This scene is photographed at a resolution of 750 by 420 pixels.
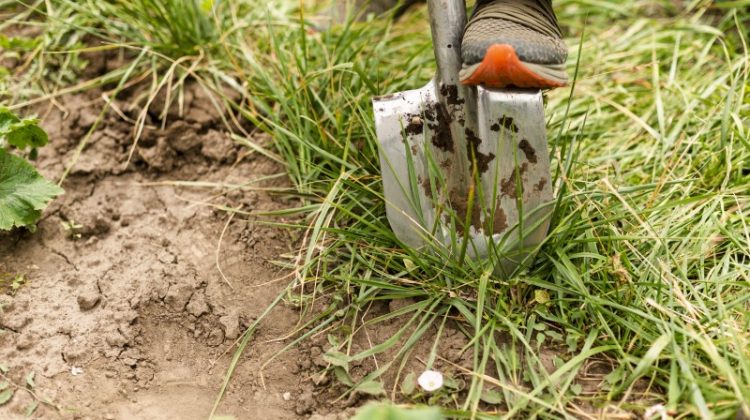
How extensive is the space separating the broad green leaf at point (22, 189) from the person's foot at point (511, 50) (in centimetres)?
112

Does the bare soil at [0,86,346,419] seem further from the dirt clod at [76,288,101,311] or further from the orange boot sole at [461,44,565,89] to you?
the orange boot sole at [461,44,565,89]

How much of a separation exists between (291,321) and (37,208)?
728 millimetres

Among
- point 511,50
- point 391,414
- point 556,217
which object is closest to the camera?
point 391,414

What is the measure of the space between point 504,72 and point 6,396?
1.28 meters

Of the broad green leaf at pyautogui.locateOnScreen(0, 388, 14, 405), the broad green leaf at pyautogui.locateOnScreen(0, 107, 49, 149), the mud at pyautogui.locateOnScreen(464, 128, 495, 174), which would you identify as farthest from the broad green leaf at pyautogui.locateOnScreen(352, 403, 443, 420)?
the broad green leaf at pyautogui.locateOnScreen(0, 107, 49, 149)

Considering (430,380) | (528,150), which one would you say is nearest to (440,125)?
(528,150)

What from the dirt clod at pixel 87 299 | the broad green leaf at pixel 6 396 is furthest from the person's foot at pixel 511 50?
the broad green leaf at pixel 6 396

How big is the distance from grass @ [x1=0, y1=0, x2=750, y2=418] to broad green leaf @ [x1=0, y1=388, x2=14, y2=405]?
0.49 m

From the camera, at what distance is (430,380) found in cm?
157

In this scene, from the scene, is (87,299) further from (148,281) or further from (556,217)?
(556,217)

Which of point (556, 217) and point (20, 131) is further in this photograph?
point (20, 131)

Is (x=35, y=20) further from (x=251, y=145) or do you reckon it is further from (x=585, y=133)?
(x=585, y=133)

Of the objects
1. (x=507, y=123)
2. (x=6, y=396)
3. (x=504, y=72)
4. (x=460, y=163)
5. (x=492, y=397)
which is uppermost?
(x=504, y=72)

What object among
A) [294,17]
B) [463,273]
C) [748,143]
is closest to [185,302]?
[463,273]
